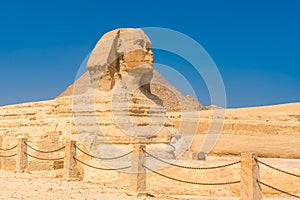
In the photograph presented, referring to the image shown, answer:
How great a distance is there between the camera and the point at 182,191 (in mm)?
9594

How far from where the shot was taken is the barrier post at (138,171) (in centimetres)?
833

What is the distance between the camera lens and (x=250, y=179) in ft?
22.0

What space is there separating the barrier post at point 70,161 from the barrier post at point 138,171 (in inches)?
95.2

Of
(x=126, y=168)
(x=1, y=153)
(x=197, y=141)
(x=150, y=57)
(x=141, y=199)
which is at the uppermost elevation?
(x=150, y=57)

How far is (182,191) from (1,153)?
23.2 feet

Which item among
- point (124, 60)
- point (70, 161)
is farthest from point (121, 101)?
point (70, 161)

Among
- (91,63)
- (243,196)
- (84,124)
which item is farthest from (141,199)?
(91,63)

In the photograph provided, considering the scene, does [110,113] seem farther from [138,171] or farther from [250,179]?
[250,179]

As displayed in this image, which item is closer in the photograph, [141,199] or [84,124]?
[141,199]

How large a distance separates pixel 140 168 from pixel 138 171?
118mm

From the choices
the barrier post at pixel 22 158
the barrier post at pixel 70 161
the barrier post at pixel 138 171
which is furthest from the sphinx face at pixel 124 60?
the barrier post at pixel 138 171

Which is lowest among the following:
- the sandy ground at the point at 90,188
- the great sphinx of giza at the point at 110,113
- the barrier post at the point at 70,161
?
the sandy ground at the point at 90,188

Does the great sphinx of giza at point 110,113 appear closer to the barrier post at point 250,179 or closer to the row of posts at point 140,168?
the row of posts at point 140,168

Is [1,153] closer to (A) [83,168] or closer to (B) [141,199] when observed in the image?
(A) [83,168]
